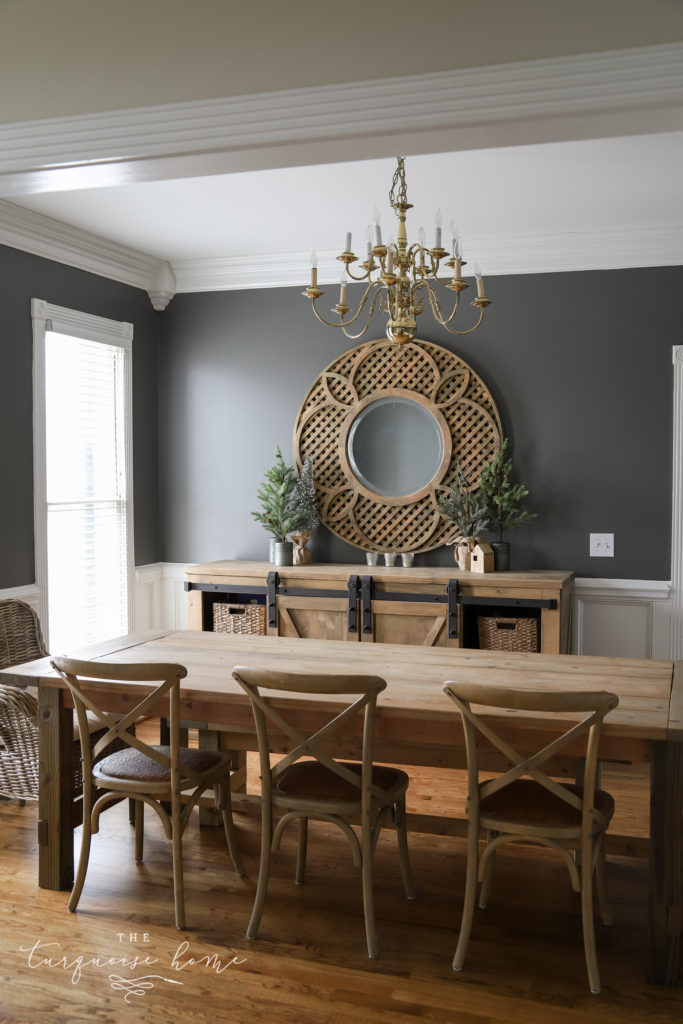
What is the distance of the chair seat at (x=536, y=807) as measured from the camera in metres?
2.49

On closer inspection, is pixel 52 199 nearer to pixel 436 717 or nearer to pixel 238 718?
pixel 238 718

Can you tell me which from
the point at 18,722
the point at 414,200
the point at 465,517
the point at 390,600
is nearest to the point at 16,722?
the point at 18,722

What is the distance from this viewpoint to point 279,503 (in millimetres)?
5164

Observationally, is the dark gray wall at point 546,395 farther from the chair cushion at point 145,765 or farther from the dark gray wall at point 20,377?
the chair cushion at point 145,765

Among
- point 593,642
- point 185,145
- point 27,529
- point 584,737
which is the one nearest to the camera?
point 185,145

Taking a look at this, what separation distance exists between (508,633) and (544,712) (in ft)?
6.93

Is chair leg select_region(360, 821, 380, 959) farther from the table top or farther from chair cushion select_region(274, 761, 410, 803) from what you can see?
the table top

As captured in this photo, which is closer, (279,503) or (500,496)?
(500,496)

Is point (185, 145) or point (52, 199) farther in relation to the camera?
point (52, 199)

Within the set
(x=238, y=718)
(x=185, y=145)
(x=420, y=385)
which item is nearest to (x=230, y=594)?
(x=420, y=385)

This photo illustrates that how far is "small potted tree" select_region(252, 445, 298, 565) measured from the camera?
513 cm

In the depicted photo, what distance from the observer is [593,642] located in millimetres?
4891

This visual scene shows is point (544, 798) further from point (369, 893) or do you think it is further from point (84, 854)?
point (84, 854)

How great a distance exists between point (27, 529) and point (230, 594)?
1.22 meters
